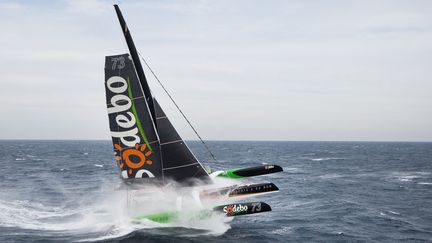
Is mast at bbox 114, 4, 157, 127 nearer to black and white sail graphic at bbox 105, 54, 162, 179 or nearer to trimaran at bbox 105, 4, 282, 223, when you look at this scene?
trimaran at bbox 105, 4, 282, 223

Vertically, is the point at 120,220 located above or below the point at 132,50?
below

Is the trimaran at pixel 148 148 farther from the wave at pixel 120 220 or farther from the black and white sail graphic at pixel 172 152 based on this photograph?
the wave at pixel 120 220

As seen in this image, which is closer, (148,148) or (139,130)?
(139,130)

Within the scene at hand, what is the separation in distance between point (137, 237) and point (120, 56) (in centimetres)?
864

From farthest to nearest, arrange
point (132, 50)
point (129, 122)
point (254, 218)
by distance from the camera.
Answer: point (254, 218) → point (132, 50) → point (129, 122)

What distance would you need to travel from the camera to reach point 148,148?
20891 mm

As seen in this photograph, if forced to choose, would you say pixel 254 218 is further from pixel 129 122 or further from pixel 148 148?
pixel 129 122

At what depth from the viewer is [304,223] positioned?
24.4m

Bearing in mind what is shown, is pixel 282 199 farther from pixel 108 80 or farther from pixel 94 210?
pixel 108 80

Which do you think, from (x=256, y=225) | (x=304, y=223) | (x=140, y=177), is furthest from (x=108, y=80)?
(x=304, y=223)

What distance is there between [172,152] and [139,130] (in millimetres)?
2190

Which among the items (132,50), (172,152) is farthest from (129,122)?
(132,50)

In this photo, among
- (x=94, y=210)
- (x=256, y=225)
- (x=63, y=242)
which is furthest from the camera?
(x=94, y=210)

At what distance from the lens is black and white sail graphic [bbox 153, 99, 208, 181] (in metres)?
21.6
